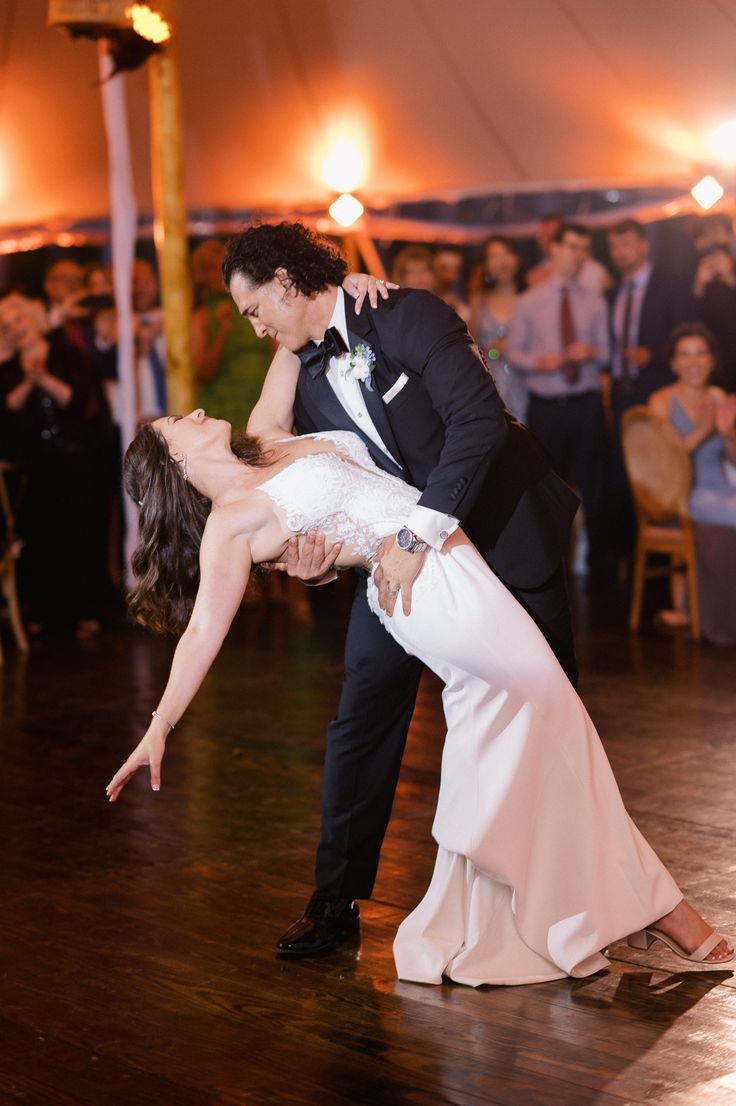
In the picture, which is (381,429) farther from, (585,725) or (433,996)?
(433,996)

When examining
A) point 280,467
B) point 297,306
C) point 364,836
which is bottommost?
point 364,836

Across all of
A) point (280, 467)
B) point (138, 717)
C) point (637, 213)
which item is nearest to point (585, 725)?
point (280, 467)

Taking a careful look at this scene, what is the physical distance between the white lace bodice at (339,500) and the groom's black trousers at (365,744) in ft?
0.82

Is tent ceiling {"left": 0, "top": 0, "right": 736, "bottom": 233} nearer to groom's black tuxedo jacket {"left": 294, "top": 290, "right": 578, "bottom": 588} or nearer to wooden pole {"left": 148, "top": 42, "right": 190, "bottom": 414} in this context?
wooden pole {"left": 148, "top": 42, "right": 190, "bottom": 414}

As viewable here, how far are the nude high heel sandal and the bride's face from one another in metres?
1.16

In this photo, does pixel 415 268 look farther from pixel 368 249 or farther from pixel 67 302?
pixel 67 302

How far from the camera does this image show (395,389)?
8.73 ft

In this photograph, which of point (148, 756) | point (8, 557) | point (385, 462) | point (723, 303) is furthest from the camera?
point (723, 303)

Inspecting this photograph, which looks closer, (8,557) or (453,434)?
(453,434)

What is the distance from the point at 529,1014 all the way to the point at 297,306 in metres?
1.28

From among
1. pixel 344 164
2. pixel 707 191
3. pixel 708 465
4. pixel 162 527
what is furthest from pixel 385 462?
pixel 344 164

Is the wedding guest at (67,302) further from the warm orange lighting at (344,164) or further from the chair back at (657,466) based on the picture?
the chair back at (657,466)

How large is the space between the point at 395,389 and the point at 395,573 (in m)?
0.35

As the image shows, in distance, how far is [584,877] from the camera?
8.41 feet
